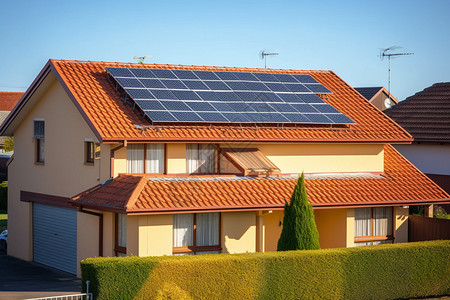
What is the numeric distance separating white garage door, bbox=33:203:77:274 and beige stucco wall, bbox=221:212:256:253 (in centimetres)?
623

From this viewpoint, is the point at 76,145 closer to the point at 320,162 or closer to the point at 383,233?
the point at 320,162

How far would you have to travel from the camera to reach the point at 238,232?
2812cm

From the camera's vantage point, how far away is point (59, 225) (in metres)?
31.2

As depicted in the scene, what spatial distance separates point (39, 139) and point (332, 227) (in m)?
12.9

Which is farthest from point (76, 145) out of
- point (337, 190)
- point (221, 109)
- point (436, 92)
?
point (436, 92)

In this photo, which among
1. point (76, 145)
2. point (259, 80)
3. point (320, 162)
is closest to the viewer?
point (76, 145)

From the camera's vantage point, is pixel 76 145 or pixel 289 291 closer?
pixel 289 291

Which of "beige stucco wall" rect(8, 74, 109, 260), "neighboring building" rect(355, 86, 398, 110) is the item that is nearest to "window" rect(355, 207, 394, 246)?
"beige stucco wall" rect(8, 74, 109, 260)

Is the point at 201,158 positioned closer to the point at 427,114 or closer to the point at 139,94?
the point at 139,94

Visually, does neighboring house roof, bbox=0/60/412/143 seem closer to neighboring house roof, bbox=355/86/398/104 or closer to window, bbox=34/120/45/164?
window, bbox=34/120/45/164

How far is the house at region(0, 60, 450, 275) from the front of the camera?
27062mm

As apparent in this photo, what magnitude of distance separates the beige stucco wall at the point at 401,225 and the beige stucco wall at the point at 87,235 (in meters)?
12.4

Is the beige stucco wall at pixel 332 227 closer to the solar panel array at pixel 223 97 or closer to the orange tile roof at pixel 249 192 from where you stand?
the orange tile roof at pixel 249 192

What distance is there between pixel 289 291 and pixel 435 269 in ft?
20.2
